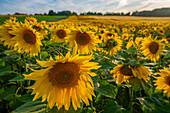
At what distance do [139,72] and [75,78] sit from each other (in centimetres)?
105

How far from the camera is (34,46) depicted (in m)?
2.41

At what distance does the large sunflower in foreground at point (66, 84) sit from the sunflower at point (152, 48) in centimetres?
284

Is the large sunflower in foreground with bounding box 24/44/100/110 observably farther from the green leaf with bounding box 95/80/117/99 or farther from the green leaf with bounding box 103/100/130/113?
the green leaf with bounding box 103/100/130/113

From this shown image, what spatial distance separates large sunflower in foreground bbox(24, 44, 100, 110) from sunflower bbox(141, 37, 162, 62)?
2.84 meters

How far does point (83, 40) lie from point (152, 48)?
2.12 metres

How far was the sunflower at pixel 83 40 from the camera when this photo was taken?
2805 millimetres

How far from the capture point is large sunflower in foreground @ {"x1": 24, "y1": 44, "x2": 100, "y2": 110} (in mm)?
1225

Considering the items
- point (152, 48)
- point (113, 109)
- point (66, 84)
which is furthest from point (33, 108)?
point (152, 48)

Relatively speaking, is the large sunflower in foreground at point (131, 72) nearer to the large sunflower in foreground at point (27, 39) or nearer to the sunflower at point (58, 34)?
the large sunflower in foreground at point (27, 39)

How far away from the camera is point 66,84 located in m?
1.36

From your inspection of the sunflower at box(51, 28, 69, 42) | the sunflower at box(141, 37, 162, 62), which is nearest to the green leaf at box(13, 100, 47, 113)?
the sunflower at box(51, 28, 69, 42)

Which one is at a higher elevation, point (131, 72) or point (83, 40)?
point (83, 40)

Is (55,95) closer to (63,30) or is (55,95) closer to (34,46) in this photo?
(34,46)

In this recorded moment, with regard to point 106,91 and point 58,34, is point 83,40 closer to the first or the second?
point 58,34
